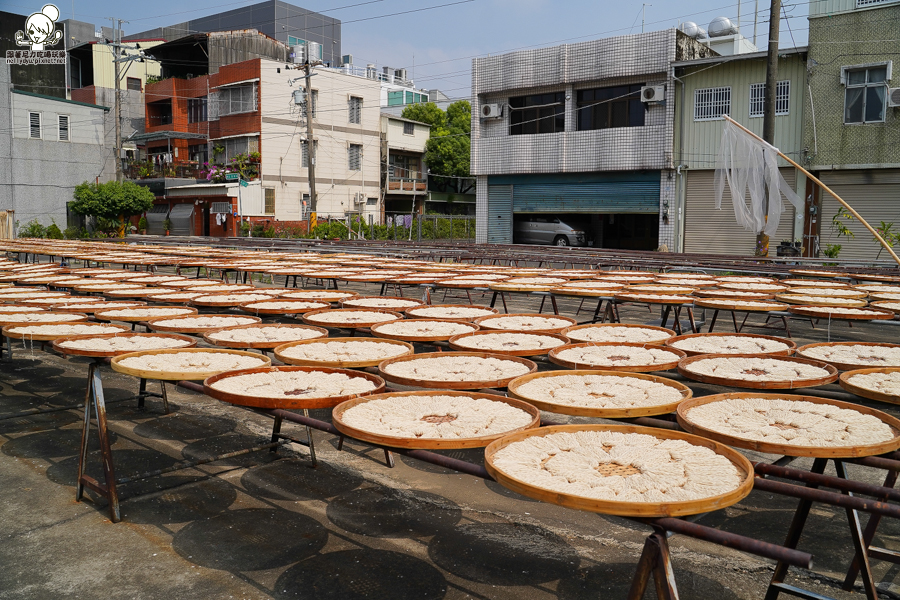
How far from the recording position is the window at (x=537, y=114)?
26078mm

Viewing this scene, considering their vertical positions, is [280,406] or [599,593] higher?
[280,406]

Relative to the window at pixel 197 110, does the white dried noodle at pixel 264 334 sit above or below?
below

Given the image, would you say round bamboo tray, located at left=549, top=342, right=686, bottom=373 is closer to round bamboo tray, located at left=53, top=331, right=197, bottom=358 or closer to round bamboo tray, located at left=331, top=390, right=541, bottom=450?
round bamboo tray, located at left=331, top=390, right=541, bottom=450

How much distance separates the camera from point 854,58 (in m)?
19.7

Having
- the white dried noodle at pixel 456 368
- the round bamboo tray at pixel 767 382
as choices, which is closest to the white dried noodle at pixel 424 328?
the white dried noodle at pixel 456 368

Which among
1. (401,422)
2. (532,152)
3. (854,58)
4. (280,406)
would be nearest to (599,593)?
(401,422)

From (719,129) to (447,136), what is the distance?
23160 mm

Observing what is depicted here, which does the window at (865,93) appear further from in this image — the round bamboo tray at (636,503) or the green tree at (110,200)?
the green tree at (110,200)

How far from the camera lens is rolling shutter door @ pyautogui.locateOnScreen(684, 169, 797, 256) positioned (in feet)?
73.2

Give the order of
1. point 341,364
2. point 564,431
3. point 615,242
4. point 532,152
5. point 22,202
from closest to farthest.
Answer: point 564,431
point 341,364
point 532,152
point 615,242
point 22,202

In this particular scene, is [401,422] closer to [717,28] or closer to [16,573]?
[16,573]

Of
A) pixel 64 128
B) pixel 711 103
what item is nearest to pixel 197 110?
pixel 64 128

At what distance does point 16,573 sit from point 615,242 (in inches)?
1104

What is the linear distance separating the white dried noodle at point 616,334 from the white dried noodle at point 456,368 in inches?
38.1
